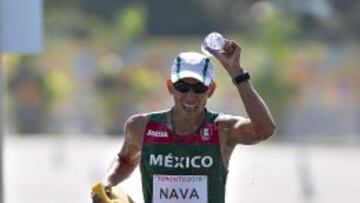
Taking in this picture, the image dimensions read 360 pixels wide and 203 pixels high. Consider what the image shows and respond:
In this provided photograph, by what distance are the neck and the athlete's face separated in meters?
0.04

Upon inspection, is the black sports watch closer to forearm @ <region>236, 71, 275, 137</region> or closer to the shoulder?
forearm @ <region>236, 71, 275, 137</region>

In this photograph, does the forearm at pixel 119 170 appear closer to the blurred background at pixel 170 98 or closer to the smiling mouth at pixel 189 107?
the smiling mouth at pixel 189 107

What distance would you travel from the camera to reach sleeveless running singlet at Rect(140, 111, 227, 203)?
668 cm

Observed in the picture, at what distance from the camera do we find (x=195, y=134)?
6.69 meters

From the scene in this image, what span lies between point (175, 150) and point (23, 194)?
44.5 ft

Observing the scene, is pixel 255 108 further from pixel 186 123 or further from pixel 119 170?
pixel 119 170

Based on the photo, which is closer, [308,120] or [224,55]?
[224,55]

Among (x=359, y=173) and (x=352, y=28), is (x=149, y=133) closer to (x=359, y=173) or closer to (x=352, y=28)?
(x=359, y=173)

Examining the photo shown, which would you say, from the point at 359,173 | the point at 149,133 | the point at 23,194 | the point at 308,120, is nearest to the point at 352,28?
the point at 308,120

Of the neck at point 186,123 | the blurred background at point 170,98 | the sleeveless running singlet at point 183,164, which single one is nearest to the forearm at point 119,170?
the sleeveless running singlet at point 183,164

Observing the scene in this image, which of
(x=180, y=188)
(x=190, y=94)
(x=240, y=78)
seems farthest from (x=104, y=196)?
(x=240, y=78)

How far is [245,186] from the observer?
62.5 ft

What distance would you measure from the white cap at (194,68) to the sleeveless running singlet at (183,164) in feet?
0.81

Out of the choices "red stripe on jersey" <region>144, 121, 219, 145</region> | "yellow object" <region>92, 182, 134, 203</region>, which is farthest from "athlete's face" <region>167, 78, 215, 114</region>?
"yellow object" <region>92, 182, 134, 203</region>
